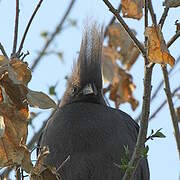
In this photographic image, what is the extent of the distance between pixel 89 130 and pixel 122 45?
3.42 feet

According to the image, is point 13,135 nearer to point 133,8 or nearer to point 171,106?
point 133,8

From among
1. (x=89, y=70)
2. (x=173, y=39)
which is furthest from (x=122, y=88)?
(x=173, y=39)

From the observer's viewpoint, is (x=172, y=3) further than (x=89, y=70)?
No

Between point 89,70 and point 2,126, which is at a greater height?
point 89,70

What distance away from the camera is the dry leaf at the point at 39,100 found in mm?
2942

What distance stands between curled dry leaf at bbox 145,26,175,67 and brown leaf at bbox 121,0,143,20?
1.51 feet

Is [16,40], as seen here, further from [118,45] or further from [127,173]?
[118,45]

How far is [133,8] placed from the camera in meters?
3.51

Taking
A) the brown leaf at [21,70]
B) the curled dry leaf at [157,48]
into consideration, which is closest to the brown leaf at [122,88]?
the curled dry leaf at [157,48]

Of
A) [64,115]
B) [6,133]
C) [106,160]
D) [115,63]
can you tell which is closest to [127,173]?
[6,133]

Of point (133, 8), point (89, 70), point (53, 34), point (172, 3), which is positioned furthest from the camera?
point (53, 34)

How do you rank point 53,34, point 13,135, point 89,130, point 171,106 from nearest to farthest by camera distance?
point 13,135, point 171,106, point 89,130, point 53,34

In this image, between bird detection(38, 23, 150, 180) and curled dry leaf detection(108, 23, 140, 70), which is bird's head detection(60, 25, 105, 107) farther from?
curled dry leaf detection(108, 23, 140, 70)

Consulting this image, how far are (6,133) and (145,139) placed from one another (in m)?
0.78
